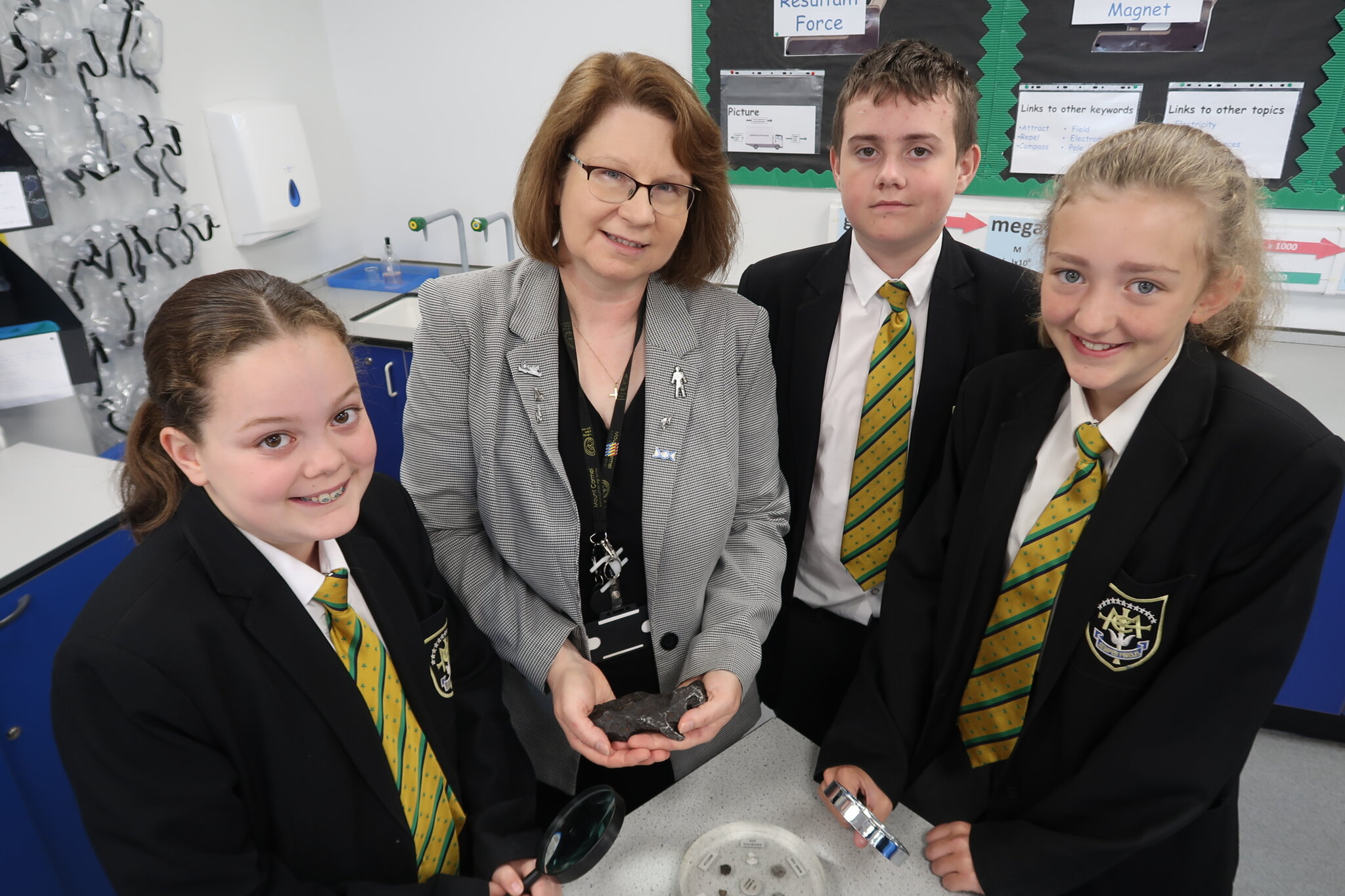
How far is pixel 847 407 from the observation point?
60.6 inches

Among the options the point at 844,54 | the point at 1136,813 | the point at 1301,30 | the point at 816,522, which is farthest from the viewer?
the point at 844,54

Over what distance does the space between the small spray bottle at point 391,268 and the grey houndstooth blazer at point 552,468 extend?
91.4 inches

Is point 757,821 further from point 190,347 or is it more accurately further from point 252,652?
point 190,347

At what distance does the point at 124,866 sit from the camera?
897 mm

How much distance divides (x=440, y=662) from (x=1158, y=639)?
0.96 metres

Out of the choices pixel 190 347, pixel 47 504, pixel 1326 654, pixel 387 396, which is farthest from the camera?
pixel 387 396

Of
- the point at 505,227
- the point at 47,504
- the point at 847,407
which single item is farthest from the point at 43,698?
the point at 505,227

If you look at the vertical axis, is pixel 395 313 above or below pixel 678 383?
below

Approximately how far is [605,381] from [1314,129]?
2.40 m

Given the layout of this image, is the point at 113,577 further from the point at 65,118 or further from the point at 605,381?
the point at 65,118

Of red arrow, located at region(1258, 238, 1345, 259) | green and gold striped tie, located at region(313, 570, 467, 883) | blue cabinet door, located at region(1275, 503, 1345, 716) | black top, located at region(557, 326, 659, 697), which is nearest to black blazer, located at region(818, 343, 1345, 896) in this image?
black top, located at region(557, 326, 659, 697)

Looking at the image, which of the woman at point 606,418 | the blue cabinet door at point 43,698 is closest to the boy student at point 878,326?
the woman at point 606,418

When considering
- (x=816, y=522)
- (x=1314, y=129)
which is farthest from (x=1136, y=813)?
(x=1314, y=129)

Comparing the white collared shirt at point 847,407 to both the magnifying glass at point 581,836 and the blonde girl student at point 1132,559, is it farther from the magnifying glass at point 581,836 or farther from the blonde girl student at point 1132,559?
the magnifying glass at point 581,836
